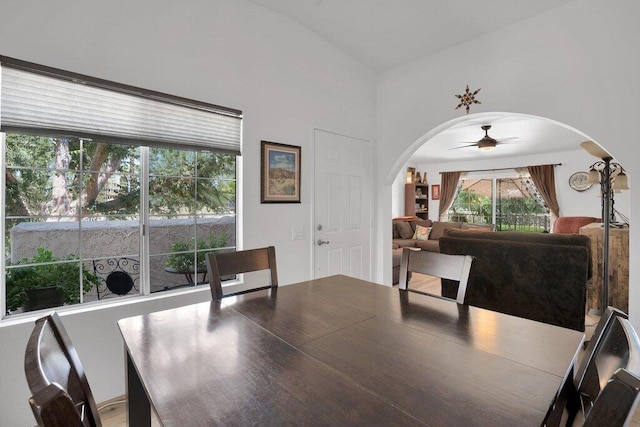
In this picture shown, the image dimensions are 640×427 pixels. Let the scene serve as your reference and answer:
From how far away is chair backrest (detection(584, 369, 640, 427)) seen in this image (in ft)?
1.43

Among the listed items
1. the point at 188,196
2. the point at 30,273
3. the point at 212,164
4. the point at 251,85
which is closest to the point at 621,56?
the point at 251,85

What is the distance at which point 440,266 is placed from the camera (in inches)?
63.6

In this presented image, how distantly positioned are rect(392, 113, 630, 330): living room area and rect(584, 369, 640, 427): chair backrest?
3.49ft

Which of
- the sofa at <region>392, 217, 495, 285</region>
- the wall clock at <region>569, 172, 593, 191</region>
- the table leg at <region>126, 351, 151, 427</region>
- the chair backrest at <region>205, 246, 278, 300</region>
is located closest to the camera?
A: the table leg at <region>126, 351, 151, 427</region>

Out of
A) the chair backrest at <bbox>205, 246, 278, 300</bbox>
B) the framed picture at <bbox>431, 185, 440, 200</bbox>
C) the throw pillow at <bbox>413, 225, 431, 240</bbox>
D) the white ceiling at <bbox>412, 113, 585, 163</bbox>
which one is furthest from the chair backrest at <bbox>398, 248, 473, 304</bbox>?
the framed picture at <bbox>431, 185, 440, 200</bbox>

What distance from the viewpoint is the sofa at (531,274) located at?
8.97 feet

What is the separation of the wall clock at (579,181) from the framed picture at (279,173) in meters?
6.36

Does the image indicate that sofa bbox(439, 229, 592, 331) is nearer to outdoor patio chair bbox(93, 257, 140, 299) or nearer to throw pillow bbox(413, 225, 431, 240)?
outdoor patio chair bbox(93, 257, 140, 299)

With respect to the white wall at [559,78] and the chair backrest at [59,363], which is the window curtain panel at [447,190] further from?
the chair backrest at [59,363]

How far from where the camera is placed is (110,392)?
6.66 ft

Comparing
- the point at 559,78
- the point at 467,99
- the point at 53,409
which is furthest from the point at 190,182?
the point at 559,78

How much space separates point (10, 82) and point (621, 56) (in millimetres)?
3844

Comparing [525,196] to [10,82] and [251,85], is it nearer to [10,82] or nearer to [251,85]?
[251,85]

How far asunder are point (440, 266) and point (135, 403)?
4.72 feet
